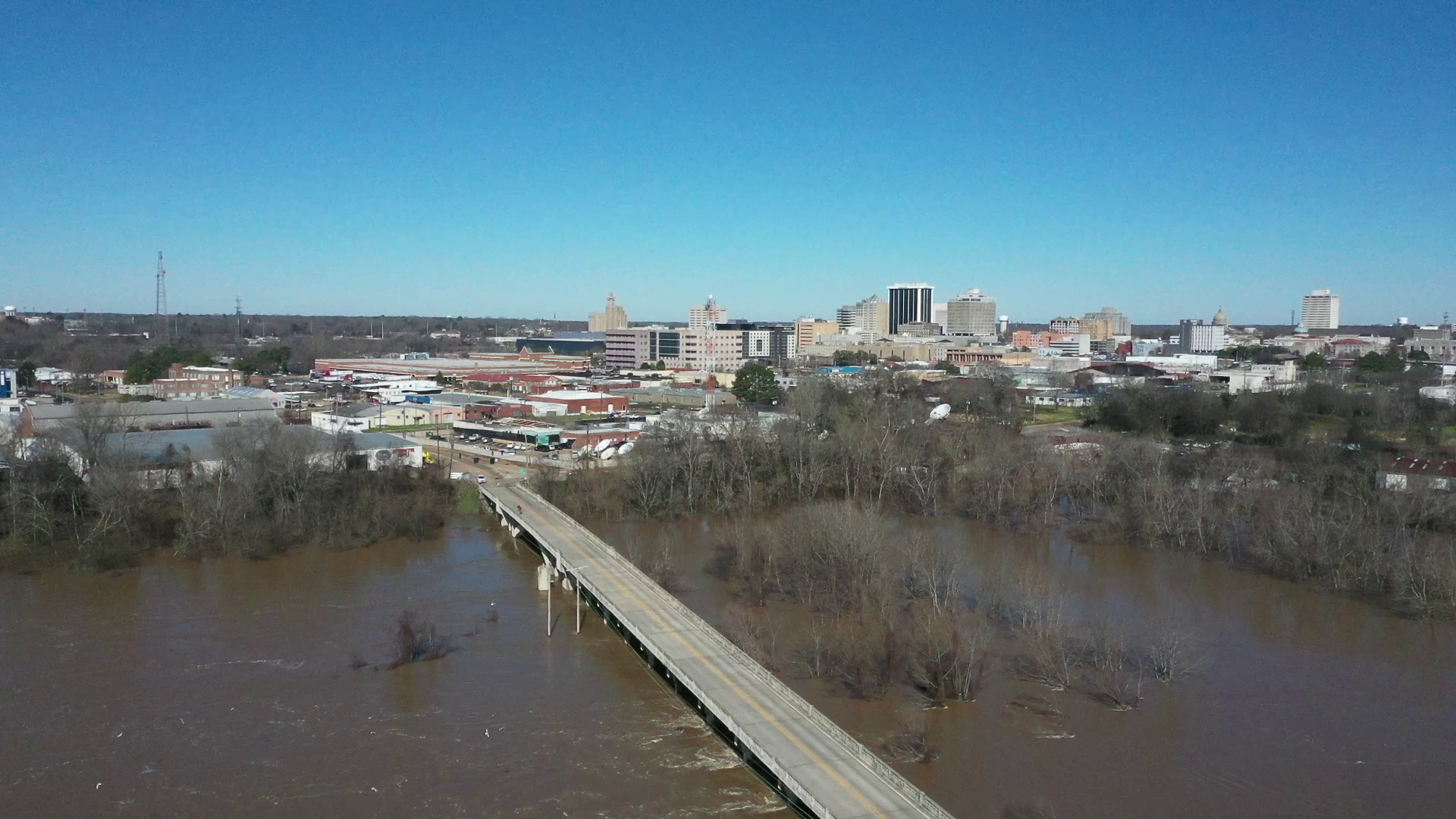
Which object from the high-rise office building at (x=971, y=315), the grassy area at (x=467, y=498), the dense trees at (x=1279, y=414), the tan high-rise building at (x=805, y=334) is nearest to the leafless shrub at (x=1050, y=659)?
the grassy area at (x=467, y=498)

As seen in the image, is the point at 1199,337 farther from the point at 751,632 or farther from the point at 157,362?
the point at 751,632

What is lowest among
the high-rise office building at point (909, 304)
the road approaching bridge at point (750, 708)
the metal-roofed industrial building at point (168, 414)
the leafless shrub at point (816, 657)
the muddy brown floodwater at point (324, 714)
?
the muddy brown floodwater at point (324, 714)

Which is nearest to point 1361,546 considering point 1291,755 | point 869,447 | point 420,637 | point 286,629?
point 1291,755

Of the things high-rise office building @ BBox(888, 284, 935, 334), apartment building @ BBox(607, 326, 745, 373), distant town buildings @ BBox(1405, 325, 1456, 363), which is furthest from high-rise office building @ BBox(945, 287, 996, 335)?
apartment building @ BBox(607, 326, 745, 373)

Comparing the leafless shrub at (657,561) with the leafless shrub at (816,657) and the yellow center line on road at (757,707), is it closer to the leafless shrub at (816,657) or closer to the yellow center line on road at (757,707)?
the yellow center line on road at (757,707)

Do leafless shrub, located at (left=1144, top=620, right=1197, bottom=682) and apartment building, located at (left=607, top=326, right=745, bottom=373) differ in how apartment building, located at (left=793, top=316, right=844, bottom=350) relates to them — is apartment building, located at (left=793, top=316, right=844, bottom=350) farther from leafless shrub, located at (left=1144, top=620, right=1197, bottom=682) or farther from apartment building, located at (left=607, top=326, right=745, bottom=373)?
leafless shrub, located at (left=1144, top=620, right=1197, bottom=682)

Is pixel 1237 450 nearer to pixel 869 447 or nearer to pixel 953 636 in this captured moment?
pixel 869 447
